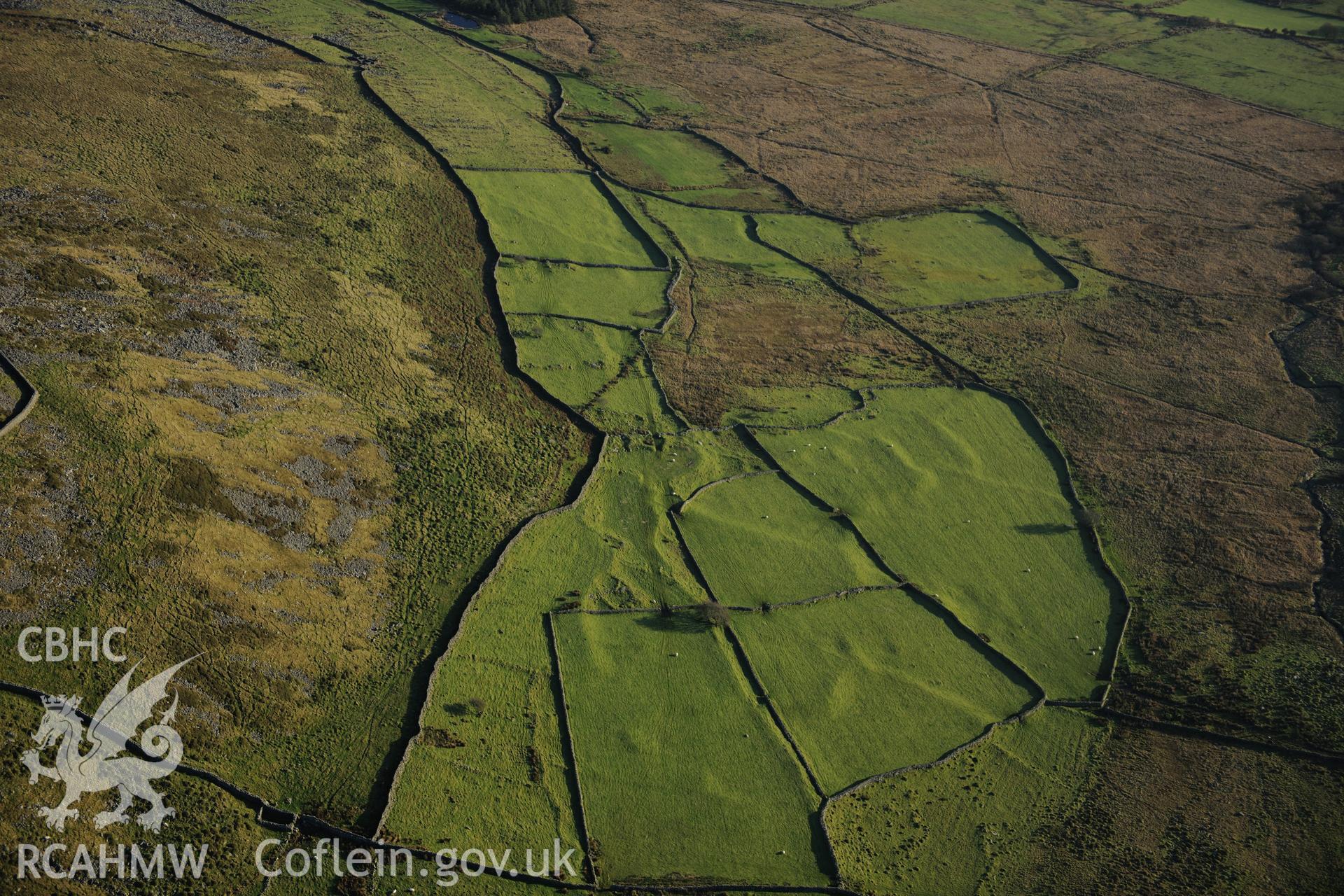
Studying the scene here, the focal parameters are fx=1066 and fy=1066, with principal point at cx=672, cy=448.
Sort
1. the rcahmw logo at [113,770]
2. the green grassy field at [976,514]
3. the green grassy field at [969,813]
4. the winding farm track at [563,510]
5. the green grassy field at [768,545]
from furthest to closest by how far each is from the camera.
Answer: the green grassy field at [768,545] < the green grassy field at [976,514] < the green grassy field at [969,813] < the winding farm track at [563,510] < the rcahmw logo at [113,770]

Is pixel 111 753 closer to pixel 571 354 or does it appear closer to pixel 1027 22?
pixel 571 354

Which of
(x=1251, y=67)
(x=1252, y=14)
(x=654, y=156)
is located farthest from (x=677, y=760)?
(x=1252, y=14)

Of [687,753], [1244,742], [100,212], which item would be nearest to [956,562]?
[1244,742]

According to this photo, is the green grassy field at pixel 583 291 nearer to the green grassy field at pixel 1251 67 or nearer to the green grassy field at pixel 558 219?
the green grassy field at pixel 558 219

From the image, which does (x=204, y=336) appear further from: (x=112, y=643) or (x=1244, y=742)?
(x=1244, y=742)

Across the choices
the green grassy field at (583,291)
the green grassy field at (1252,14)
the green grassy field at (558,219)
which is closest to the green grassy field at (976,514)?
the green grassy field at (583,291)

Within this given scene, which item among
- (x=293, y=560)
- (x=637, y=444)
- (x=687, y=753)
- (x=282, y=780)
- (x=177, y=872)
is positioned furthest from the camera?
(x=637, y=444)
